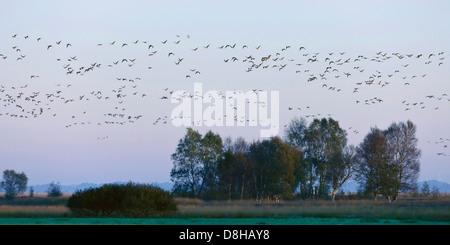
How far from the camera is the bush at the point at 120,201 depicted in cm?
4178

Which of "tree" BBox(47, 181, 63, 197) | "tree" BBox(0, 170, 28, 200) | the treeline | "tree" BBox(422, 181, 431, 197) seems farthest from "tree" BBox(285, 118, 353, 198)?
"tree" BBox(0, 170, 28, 200)

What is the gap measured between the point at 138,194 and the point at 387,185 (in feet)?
157

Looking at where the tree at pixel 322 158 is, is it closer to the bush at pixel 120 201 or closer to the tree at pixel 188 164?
the tree at pixel 188 164

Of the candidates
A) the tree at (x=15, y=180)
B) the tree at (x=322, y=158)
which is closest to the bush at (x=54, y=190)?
the tree at (x=322, y=158)

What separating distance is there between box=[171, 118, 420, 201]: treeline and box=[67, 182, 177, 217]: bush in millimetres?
41846

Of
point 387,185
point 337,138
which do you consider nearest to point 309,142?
point 337,138

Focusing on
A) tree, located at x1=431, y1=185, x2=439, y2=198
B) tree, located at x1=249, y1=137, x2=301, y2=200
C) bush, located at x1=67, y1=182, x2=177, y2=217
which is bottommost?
bush, located at x1=67, y1=182, x2=177, y2=217

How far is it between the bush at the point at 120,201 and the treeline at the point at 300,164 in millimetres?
41846

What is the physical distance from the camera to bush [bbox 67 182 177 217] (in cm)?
4178

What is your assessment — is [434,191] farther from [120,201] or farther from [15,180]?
[15,180]

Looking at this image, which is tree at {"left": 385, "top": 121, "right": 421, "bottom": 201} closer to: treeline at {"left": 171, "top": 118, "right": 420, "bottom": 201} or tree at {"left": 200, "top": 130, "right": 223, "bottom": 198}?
treeline at {"left": 171, "top": 118, "right": 420, "bottom": 201}
